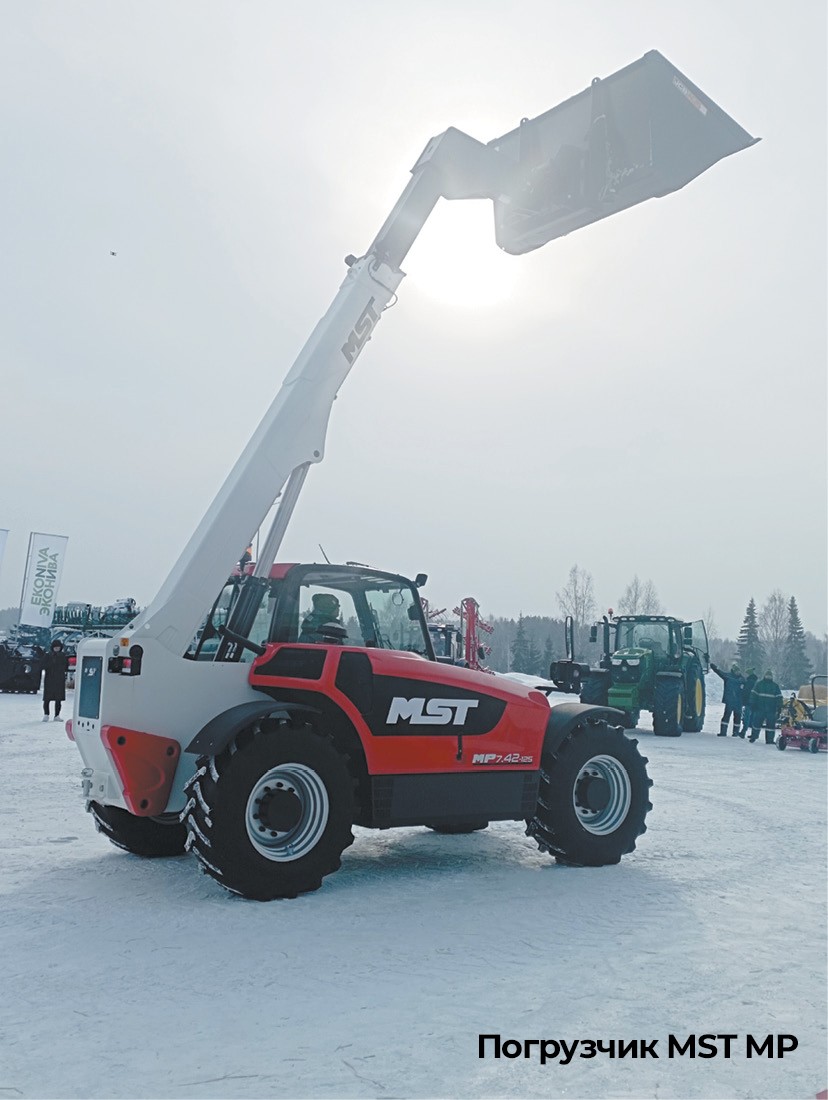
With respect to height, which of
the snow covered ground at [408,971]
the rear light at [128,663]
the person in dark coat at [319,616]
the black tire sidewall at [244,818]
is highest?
the person in dark coat at [319,616]

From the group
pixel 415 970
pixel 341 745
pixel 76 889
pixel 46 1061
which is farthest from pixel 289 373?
pixel 46 1061

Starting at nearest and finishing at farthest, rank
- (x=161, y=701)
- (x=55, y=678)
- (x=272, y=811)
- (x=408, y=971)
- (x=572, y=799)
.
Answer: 1. (x=408, y=971)
2. (x=272, y=811)
3. (x=161, y=701)
4. (x=572, y=799)
5. (x=55, y=678)

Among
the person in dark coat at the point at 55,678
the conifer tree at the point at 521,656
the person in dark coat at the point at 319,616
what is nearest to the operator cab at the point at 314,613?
the person in dark coat at the point at 319,616

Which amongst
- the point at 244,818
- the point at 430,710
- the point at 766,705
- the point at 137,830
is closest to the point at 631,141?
the point at 430,710

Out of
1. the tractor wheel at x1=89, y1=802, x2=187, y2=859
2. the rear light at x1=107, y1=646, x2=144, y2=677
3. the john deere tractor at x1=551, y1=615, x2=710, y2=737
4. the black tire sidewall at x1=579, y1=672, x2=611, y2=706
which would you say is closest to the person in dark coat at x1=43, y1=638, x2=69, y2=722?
the john deere tractor at x1=551, y1=615, x2=710, y2=737

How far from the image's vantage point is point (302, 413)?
693 cm

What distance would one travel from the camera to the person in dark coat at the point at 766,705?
19.2 m

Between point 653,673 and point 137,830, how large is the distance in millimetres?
15747

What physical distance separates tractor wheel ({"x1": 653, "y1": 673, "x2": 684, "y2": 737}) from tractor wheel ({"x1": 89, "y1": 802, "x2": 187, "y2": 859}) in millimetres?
14373

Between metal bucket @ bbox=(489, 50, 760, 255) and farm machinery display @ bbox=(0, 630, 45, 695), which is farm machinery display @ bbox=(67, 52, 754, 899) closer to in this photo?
metal bucket @ bbox=(489, 50, 760, 255)

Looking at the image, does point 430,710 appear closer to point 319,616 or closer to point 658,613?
point 319,616

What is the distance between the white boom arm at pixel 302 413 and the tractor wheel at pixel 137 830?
1.40 meters

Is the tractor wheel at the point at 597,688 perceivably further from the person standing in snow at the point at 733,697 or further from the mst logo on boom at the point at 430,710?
the mst logo on boom at the point at 430,710

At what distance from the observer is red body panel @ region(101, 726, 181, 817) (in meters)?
5.73
